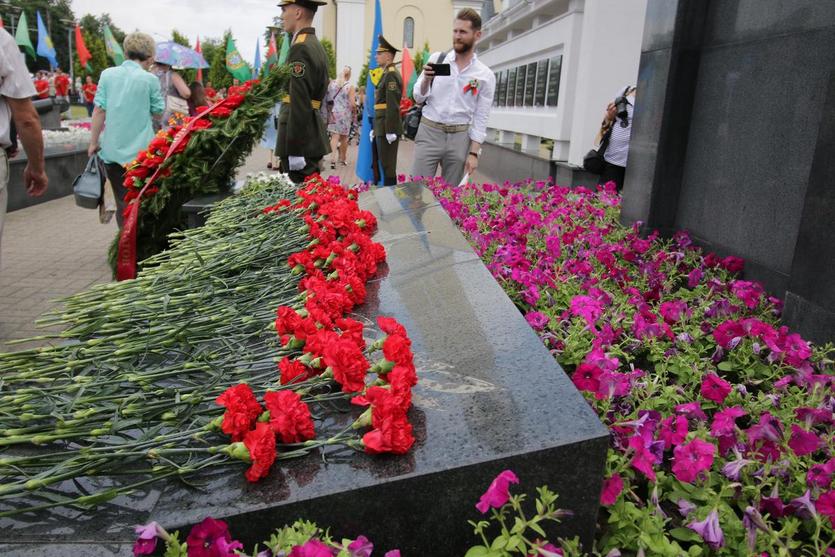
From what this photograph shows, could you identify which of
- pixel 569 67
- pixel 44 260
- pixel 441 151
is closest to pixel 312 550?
pixel 441 151

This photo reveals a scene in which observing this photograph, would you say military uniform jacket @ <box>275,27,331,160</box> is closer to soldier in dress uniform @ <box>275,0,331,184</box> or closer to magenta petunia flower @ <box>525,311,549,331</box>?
soldier in dress uniform @ <box>275,0,331,184</box>

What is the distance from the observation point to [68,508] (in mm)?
1322

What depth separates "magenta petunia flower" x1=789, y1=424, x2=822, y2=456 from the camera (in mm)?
1667

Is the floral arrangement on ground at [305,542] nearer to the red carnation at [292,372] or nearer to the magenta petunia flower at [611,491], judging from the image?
the magenta petunia flower at [611,491]

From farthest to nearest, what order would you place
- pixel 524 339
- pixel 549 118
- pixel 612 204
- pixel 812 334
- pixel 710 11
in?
pixel 549 118
pixel 612 204
pixel 710 11
pixel 812 334
pixel 524 339

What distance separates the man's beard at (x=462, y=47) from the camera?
5723 millimetres

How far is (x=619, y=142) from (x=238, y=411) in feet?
17.9

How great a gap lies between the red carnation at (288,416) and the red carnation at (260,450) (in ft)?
0.12

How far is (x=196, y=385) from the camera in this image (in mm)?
1679

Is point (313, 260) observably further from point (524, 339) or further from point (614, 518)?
point (614, 518)

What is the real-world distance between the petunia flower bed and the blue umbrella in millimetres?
5276

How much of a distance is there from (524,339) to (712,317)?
1096mm

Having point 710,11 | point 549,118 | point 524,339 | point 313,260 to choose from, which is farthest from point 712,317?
point 549,118

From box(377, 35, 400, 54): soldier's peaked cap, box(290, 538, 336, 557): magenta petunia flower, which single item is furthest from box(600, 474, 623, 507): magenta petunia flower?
box(377, 35, 400, 54): soldier's peaked cap
